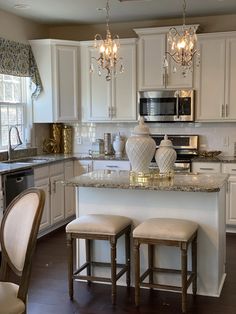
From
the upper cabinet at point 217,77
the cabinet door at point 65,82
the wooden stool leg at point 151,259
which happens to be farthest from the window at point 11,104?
the wooden stool leg at point 151,259

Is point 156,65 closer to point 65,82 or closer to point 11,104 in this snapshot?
point 65,82

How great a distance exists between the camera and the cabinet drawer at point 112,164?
19.8ft

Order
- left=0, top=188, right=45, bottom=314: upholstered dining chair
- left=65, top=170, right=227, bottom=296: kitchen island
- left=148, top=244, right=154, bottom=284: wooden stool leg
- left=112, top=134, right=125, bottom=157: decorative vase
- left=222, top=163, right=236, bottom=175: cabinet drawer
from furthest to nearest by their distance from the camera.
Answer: left=112, top=134, right=125, bottom=157: decorative vase, left=222, top=163, right=236, bottom=175: cabinet drawer, left=148, top=244, right=154, bottom=284: wooden stool leg, left=65, top=170, right=227, bottom=296: kitchen island, left=0, top=188, right=45, bottom=314: upholstered dining chair

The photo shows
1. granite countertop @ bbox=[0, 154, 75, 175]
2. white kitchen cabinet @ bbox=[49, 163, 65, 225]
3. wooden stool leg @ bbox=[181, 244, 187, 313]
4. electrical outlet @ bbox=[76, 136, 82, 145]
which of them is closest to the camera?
wooden stool leg @ bbox=[181, 244, 187, 313]

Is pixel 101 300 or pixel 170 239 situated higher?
pixel 170 239

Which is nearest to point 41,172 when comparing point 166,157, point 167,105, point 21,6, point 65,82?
point 65,82

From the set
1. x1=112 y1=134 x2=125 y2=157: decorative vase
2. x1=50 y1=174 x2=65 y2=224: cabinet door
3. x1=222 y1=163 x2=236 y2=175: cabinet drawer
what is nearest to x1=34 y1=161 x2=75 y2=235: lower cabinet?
x1=50 y1=174 x2=65 y2=224: cabinet door

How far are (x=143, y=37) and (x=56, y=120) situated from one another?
1.61 meters

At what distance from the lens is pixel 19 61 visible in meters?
5.92

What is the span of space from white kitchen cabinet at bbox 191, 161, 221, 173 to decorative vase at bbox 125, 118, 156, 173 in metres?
2.01

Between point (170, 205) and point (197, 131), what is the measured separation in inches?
104

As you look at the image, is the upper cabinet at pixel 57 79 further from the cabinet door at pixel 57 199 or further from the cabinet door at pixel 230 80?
the cabinet door at pixel 230 80

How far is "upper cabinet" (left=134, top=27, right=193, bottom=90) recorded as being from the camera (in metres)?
5.91

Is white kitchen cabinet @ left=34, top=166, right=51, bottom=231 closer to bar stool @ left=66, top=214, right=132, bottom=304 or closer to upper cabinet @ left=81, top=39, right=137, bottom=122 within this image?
upper cabinet @ left=81, top=39, right=137, bottom=122
